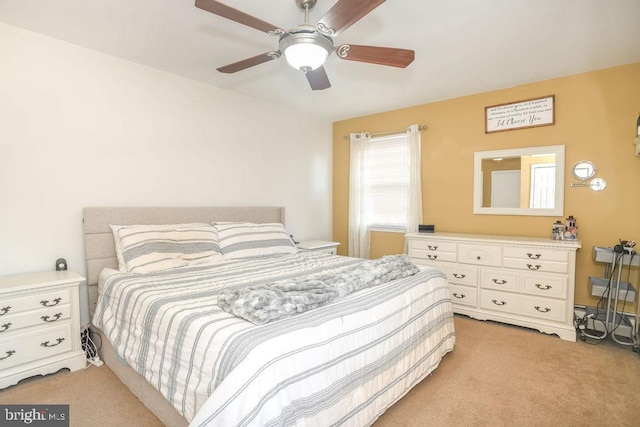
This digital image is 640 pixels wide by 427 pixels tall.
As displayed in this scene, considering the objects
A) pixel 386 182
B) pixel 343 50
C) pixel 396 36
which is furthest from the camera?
pixel 386 182

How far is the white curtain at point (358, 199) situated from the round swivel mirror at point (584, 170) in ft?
7.55

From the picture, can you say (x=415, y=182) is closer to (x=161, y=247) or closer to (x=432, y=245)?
(x=432, y=245)

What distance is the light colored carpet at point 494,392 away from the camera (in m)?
1.77

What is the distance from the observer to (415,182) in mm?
3980

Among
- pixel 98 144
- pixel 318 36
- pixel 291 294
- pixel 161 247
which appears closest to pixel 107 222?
pixel 161 247

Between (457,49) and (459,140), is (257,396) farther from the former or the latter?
(459,140)

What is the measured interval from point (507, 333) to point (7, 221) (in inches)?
161

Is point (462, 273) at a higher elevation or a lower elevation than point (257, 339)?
lower

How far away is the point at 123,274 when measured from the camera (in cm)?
231

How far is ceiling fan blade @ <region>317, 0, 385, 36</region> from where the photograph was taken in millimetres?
1458

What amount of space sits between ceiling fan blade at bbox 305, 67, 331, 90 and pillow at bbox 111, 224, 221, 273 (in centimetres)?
158

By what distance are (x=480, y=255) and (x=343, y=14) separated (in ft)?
8.58

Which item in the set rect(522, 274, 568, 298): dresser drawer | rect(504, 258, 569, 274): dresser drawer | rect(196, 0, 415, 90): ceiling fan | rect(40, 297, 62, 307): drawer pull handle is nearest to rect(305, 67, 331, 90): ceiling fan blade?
rect(196, 0, 415, 90): ceiling fan

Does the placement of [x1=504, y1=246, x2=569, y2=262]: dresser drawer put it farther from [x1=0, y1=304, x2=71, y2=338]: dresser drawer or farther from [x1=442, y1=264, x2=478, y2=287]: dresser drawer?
[x1=0, y1=304, x2=71, y2=338]: dresser drawer
